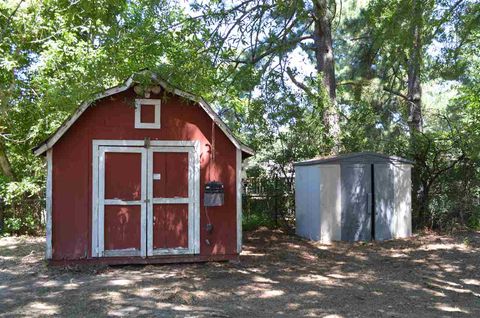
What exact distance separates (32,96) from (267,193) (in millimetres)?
7481

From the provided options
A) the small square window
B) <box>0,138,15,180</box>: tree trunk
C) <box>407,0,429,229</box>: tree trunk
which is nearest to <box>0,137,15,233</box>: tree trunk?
<box>0,138,15,180</box>: tree trunk

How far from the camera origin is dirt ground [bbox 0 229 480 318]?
Result: 6.47m

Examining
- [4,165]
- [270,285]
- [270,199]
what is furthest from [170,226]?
[4,165]

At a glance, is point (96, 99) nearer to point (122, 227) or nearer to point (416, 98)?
point (122, 227)

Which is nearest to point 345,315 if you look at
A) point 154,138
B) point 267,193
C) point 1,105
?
point 154,138

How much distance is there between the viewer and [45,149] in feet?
30.1

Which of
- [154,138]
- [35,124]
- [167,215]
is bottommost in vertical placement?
[167,215]

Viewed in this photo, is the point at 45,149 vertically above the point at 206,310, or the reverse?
the point at 45,149

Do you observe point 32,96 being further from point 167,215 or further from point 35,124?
point 167,215

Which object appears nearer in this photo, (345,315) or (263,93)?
(345,315)

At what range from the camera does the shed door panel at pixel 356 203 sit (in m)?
12.6

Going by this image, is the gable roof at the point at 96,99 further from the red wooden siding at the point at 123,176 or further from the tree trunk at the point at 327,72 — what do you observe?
the tree trunk at the point at 327,72

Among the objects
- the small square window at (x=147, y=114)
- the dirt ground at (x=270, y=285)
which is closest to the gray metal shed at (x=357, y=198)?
the dirt ground at (x=270, y=285)

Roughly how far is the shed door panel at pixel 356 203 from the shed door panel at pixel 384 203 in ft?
0.73
